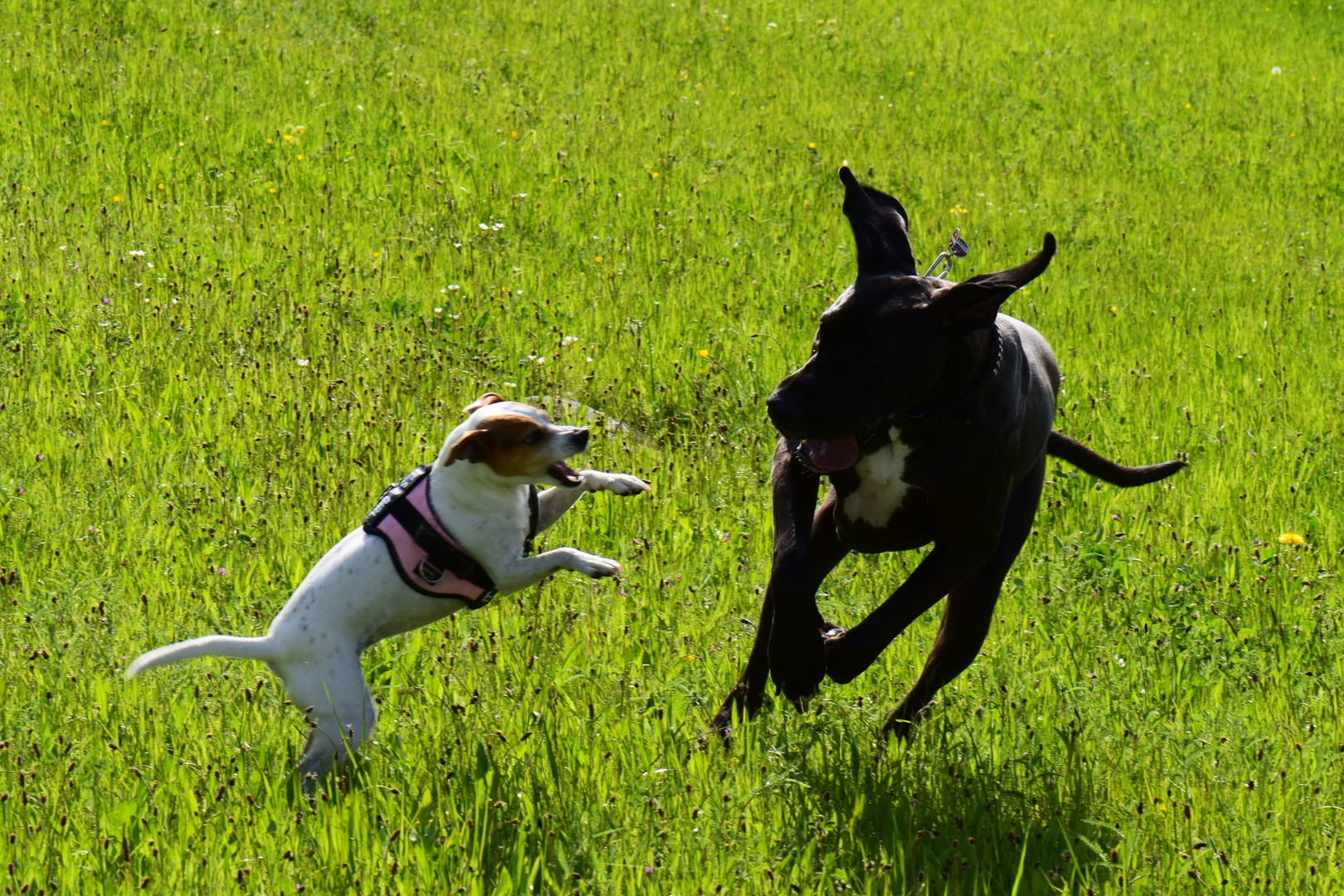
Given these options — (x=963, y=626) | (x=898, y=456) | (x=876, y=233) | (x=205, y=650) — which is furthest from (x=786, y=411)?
(x=205, y=650)

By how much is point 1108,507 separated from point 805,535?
2.59 m

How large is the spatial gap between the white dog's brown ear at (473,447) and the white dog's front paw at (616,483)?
39 centimetres

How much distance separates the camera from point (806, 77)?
13.2 meters

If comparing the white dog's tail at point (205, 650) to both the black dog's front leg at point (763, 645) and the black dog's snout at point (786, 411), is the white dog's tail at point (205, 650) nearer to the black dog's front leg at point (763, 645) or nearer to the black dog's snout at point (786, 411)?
the black dog's front leg at point (763, 645)

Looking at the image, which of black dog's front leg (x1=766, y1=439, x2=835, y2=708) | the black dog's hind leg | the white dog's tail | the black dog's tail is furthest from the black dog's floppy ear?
the white dog's tail

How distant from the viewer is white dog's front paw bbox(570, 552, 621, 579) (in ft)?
12.4

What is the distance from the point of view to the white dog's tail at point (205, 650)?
3.43 metres

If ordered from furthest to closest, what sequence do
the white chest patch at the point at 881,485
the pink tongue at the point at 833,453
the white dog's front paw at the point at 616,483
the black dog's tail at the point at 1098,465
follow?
the black dog's tail at the point at 1098,465 < the white dog's front paw at the point at 616,483 < the white chest patch at the point at 881,485 < the pink tongue at the point at 833,453

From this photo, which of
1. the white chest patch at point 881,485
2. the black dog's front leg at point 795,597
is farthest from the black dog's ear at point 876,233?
the black dog's front leg at point 795,597

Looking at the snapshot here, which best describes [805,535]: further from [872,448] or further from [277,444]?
[277,444]

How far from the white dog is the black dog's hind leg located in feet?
3.41

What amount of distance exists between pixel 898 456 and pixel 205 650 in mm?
1960

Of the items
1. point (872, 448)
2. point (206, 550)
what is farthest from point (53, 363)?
point (872, 448)

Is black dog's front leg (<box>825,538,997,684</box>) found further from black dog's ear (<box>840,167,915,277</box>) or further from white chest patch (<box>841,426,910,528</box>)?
black dog's ear (<box>840,167,915,277</box>)
